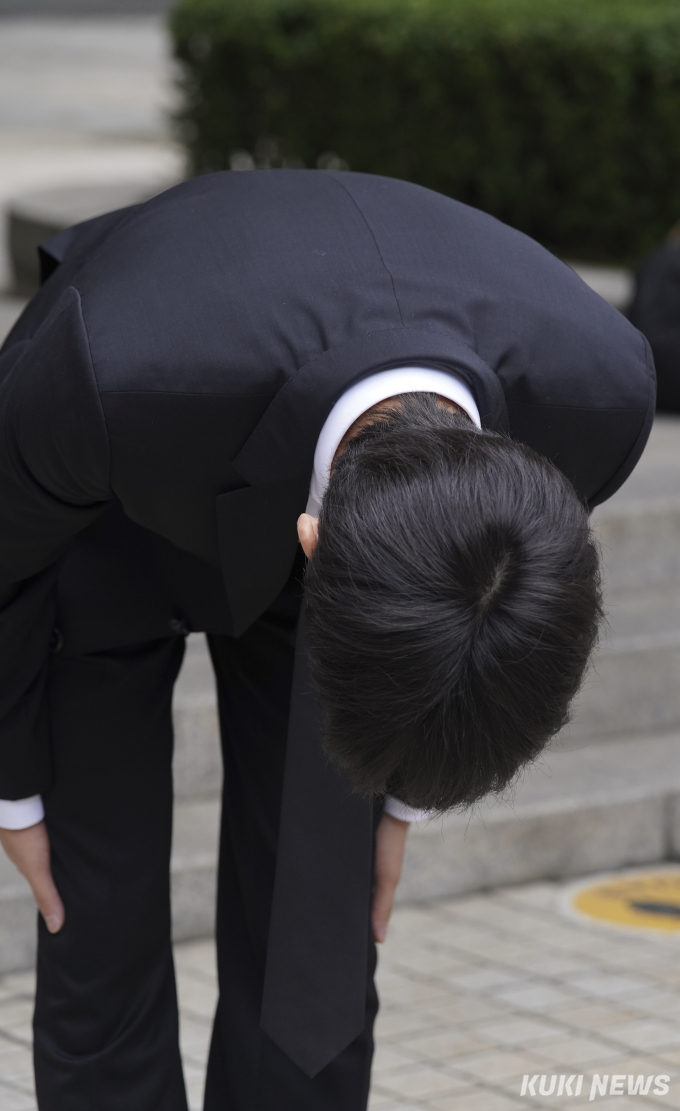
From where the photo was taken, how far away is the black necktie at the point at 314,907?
1726 millimetres

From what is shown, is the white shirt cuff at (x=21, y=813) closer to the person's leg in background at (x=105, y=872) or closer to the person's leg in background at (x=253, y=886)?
the person's leg in background at (x=105, y=872)

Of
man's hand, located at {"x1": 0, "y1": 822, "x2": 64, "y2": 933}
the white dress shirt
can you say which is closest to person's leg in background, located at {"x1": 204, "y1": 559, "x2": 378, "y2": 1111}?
man's hand, located at {"x1": 0, "y1": 822, "x2": 64, "y2": 933}

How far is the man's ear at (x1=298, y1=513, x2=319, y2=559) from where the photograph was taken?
4.69ft

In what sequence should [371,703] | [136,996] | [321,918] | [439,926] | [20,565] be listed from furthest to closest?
[439,926], [136,996], [321,918], [20,565], [371,703]

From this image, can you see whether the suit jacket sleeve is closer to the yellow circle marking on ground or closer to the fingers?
the fingers

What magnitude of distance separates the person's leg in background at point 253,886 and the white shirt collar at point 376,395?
0.36 metres

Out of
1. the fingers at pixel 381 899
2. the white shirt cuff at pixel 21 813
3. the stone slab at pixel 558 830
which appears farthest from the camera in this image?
the stone slab at pixel 558 830

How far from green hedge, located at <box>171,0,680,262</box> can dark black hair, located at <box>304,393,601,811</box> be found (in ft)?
15.6

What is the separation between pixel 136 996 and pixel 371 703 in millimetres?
799

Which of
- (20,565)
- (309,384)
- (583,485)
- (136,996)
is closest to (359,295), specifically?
(309,384)

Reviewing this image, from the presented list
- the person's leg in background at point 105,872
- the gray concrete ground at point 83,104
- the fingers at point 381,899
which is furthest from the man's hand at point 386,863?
the gray concrete ground at point 83,104

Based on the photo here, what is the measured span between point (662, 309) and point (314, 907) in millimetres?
3217

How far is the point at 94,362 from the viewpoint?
4.88ft

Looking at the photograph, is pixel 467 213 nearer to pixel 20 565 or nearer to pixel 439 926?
pixel 20 565
